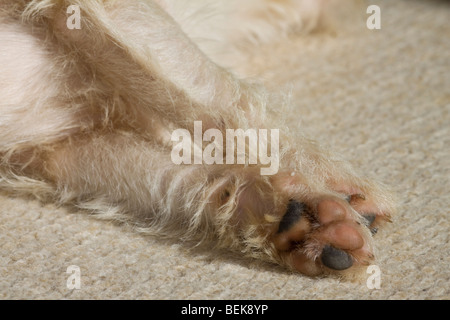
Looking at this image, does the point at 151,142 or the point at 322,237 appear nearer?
the point at 322,237

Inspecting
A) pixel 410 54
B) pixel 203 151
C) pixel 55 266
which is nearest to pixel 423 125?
pixel 410 54

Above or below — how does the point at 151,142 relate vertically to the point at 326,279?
above

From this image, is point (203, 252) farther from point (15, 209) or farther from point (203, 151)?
point (15, 209)

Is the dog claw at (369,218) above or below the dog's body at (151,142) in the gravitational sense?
below

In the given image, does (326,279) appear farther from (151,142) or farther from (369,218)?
(151,142)

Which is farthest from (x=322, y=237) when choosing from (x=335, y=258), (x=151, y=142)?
(x=151, y=142)
